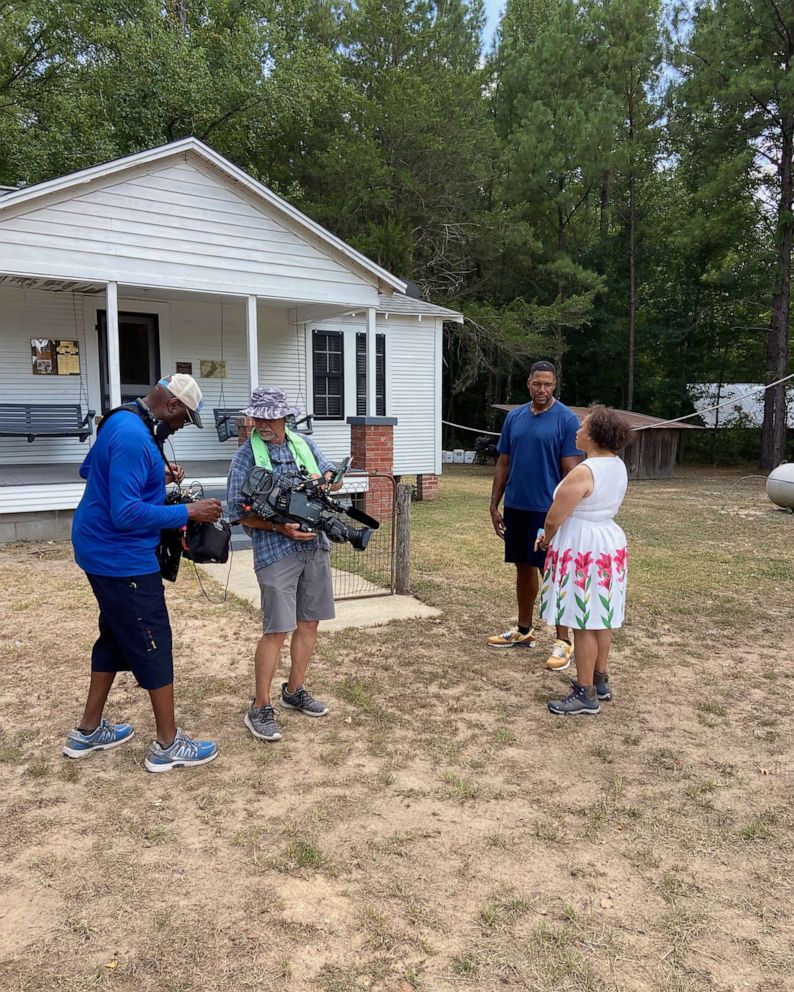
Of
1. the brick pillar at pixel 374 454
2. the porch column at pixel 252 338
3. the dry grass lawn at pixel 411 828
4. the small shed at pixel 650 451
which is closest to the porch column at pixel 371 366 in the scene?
the brick pillar at pixel 374 454

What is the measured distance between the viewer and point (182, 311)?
11.2m

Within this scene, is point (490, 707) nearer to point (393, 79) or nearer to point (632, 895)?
point (632, 895)

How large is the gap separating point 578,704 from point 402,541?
264cm

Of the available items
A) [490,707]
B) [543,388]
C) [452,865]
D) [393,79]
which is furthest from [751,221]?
[452,865]

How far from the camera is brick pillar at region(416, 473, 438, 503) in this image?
13336 millimetres

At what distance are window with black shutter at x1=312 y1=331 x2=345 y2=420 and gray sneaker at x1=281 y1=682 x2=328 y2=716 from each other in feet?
28.9

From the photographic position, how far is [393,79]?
18859 millimetres

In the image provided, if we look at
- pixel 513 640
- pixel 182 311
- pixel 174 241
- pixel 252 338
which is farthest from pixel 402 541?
pixel 182 311

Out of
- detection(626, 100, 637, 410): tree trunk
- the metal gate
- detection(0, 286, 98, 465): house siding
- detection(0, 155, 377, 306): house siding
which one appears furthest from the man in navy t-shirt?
detection(626, 100, 637, 410): tree trunk

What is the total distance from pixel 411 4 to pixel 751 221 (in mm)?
11529

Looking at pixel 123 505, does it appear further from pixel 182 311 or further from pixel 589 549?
pixel 182 311

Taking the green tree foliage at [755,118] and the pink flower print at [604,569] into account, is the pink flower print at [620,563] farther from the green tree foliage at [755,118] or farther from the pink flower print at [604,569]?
the green tree foliage at [755,118]

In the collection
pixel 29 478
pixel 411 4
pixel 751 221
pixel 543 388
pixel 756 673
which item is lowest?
pixel 756 673

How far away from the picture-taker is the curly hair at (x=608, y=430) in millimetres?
3549
